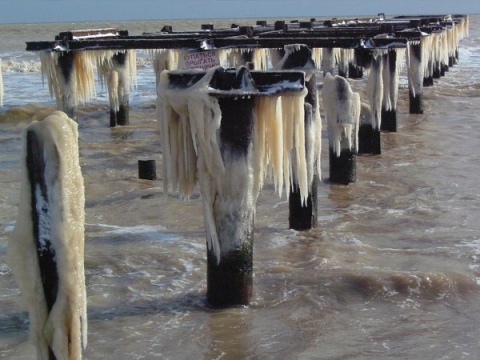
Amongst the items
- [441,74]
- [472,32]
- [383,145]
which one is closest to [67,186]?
[383,145]

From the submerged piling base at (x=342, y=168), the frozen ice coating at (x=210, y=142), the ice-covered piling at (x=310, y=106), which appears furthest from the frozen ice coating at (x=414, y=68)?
the frozen ice coating at (x=210, y=142)

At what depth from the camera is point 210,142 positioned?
648 cm

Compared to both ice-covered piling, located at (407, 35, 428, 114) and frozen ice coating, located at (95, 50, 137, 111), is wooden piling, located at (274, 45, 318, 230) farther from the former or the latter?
ice-covered piling, located at (407, 35, 428, 114)

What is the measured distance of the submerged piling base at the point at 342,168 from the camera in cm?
1188

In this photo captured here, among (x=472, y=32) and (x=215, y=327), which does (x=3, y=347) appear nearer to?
(x=215, y=327)

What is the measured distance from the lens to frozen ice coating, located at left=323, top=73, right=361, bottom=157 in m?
10.9

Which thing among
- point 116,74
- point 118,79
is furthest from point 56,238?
point 118,79

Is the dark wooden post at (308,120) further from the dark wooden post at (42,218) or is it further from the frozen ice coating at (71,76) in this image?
the frozen ice coating at (71,76)

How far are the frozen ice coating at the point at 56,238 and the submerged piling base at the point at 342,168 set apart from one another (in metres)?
7.75

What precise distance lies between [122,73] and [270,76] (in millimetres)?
11510

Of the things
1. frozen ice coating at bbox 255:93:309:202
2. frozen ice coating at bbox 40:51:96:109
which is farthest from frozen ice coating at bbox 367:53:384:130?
frozen ice coating at bbox 255:93:309:202

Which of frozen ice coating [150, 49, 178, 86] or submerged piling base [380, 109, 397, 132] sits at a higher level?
frozen ice coating [150, 49, 178, 86]

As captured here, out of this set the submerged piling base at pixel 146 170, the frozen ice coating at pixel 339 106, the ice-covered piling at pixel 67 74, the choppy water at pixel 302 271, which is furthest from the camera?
the ice-covered piling at pixel 67 74

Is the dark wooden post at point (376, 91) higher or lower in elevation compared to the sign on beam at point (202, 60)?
lower
